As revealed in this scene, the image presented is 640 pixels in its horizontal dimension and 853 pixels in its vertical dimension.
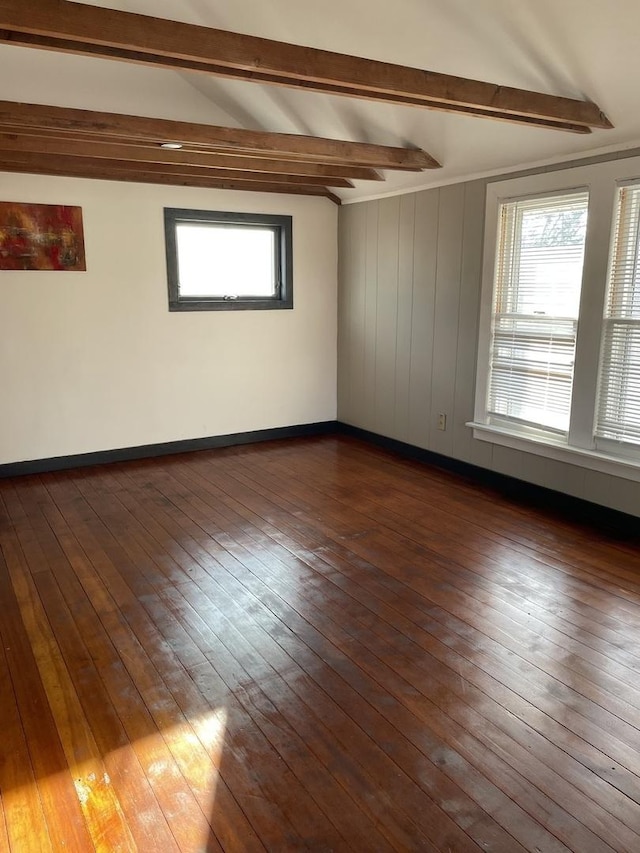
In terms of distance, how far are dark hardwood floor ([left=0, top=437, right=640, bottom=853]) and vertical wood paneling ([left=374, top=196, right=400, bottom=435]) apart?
169cm

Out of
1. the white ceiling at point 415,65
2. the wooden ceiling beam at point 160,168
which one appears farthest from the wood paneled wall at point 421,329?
the wooden ceiling beam at point 160,168

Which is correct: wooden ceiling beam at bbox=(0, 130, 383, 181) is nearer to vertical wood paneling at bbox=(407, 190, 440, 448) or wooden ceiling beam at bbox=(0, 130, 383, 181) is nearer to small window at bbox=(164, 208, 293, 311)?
vertical wood paneling at bbox=(407, 190, 440, 448)

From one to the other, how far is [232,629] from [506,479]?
2.55 metres

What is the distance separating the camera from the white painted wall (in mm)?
4766

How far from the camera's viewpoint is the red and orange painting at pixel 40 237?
4.57m

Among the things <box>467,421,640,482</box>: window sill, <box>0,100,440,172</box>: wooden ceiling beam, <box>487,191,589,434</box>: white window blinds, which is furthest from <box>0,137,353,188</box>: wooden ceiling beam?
<box>467,421,640,482</box>: window sill

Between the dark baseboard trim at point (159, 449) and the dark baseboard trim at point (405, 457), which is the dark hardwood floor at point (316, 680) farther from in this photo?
the dark baseboard trim at point (159, 449)

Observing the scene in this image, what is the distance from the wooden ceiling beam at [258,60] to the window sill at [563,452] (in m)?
1.86

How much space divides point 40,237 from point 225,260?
154cm

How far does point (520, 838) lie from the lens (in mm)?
1697

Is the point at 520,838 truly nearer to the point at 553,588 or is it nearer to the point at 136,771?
the point at 136,771

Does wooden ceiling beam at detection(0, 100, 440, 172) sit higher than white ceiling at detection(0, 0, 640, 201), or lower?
lower

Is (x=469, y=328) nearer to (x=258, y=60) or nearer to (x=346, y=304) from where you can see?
(x=346, y=304)

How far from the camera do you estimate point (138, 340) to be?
5191 millimetres
